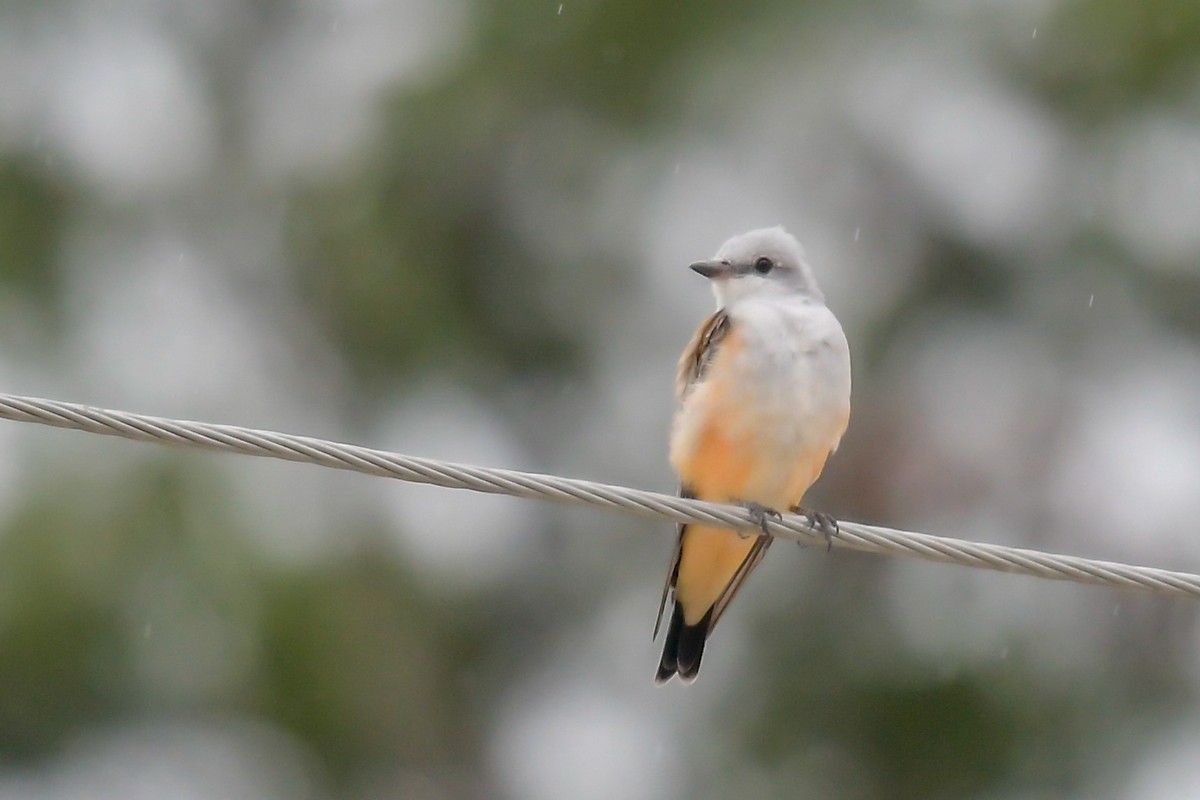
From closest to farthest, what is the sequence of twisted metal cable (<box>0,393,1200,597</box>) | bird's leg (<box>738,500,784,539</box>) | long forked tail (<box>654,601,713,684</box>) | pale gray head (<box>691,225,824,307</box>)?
1. twisted metal cable (<box>0,393,1200,597</box>)
2. bird's leg (<box>738,500,784,539</box>)
3. long forked tail (<box>654,601,713,684</box>)
4. pale gray head (<box>691,225,824,307</box>)

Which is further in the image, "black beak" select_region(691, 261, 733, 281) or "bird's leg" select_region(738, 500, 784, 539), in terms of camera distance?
"black beak" select_region(691, 261, 733, 281)

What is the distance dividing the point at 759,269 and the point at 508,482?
2.59 m

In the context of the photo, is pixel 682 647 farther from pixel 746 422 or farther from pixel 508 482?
pixel 508 482

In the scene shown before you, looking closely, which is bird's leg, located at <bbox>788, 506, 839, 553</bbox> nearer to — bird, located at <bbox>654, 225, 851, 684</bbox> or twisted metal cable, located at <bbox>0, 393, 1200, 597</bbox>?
bird, located at <bbox>654, 225, 851, 684</bbox>

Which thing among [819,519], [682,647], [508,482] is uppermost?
[508,482]

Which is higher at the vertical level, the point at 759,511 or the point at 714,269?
the point at 714,269

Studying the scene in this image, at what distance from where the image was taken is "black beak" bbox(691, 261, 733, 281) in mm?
6180

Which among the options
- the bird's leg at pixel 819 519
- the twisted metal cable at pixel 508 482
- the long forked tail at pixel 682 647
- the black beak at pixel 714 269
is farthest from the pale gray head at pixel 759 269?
the twisted metal cable at pixel 508 482

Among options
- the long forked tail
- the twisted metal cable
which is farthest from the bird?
the twisted metal cable

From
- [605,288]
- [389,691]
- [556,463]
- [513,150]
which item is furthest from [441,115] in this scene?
[389,691]

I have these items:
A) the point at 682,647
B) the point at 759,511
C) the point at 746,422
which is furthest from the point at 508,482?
the point at 682,647

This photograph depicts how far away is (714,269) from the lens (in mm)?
6180

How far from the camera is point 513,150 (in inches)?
425

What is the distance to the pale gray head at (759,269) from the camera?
6.09m
